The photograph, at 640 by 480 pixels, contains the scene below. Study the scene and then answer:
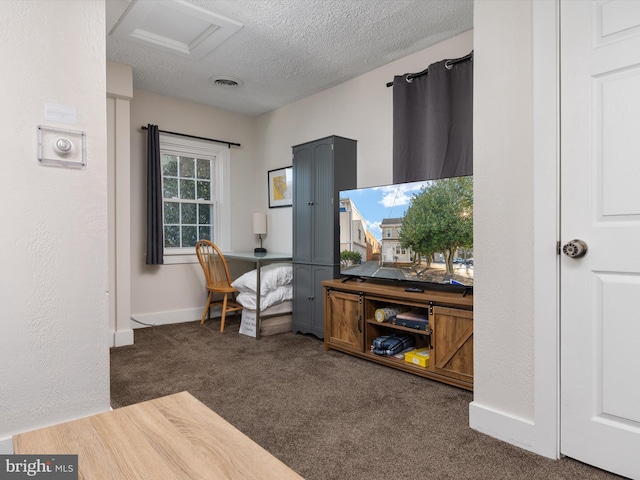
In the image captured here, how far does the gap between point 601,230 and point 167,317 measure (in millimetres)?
4123

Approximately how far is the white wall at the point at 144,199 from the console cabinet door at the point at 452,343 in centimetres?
306

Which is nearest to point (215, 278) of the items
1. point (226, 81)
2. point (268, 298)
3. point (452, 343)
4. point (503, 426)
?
point (268, 298)

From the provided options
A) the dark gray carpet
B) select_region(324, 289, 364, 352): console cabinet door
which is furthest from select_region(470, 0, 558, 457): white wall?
select_region(324, 289, 364, 352): console cabinet door

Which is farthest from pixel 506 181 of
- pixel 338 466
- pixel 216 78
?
pixel 216 78

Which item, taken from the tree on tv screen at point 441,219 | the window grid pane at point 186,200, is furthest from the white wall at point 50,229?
the window grid pane at point 186,200

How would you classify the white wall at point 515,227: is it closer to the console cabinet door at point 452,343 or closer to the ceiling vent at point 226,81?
the console cabinet door at point 452,343

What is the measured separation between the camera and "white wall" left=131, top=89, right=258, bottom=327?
4.32 meters

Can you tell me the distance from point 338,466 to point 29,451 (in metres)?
1.15

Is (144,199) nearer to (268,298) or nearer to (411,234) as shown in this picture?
(268,298)

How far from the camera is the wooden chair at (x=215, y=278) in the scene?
13.4ft

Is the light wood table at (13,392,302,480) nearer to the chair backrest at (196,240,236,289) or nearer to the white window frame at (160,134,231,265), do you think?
the chair backrest at (196,240,236,289)

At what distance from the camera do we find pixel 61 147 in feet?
6.07

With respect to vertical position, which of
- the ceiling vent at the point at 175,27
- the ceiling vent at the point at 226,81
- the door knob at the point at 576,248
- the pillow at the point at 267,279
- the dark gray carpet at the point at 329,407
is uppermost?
the ceiling vent at the point at 175,27

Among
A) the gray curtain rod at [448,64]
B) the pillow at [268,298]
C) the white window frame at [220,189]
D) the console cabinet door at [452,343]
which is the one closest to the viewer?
the console cabinet door at [452,343]
